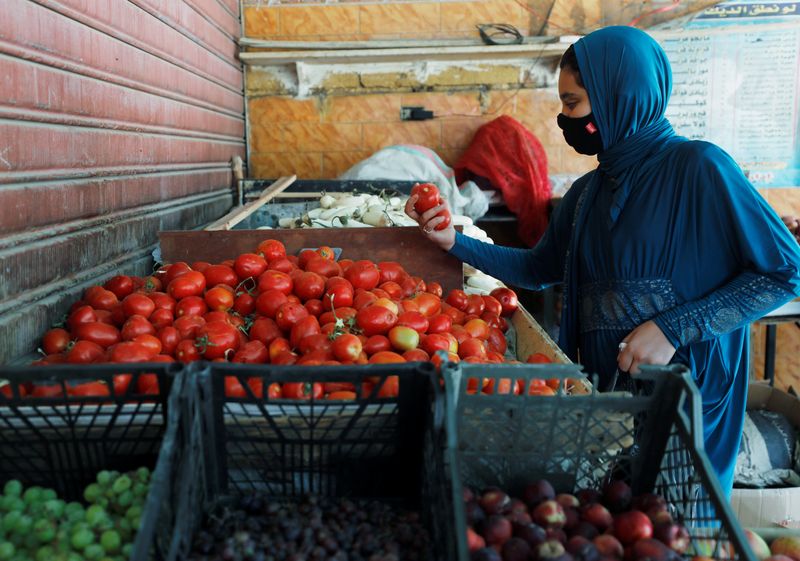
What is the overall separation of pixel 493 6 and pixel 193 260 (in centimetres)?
454

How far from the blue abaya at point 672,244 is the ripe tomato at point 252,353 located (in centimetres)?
109

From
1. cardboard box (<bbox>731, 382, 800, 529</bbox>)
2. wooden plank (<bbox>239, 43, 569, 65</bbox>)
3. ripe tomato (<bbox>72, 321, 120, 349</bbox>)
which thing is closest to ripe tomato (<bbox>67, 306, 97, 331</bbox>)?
ripe tomato (<bbox>72, 321, 120, 349</bbox>)

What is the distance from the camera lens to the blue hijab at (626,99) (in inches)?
74.2

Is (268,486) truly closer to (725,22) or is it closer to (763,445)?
(763,445)

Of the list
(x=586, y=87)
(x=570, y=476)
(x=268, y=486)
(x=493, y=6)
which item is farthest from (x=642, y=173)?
(x=493, y=6)

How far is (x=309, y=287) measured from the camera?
2.05 metres

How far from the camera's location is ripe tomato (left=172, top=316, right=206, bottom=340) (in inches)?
70.6

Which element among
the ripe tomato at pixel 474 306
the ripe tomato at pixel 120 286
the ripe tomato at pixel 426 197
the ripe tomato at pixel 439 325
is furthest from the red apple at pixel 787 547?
the ripe tomato at pixel 120 286

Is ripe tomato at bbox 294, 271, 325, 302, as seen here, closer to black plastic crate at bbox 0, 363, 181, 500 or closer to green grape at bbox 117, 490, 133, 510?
black plastic crate at bbox 0, 363, 181, 500

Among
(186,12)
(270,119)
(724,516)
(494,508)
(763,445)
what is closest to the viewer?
(724,516)

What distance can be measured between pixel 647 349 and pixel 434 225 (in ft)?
3.41

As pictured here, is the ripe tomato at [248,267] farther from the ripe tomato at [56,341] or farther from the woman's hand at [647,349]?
the woman's hand at [647,349]

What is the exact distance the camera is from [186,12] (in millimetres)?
4340

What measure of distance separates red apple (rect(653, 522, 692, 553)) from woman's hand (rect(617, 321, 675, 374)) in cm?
69
